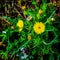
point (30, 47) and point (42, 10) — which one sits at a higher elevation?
point (42, 10)

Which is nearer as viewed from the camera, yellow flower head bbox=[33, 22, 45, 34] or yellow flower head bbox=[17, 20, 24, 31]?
yellow flower head bbox=[33, 22, 45, 34]

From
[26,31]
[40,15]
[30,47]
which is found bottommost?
[30,47]

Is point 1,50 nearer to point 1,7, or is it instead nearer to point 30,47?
point 30,47

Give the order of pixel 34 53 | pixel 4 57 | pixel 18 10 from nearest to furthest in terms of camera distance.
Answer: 1. pixel 34 53
2. pixel 4 57
3. pixel 18 10

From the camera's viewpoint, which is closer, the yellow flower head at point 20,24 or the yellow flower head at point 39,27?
the yellow flower head at point 39,27

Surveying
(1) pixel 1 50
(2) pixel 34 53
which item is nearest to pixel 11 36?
(1) pixel 1 50

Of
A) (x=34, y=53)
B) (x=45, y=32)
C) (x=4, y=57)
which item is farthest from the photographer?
(x=4, y=57)

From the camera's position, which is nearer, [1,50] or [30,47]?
[30,47]

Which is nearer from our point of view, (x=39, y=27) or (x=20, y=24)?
(x=39, y=27)
